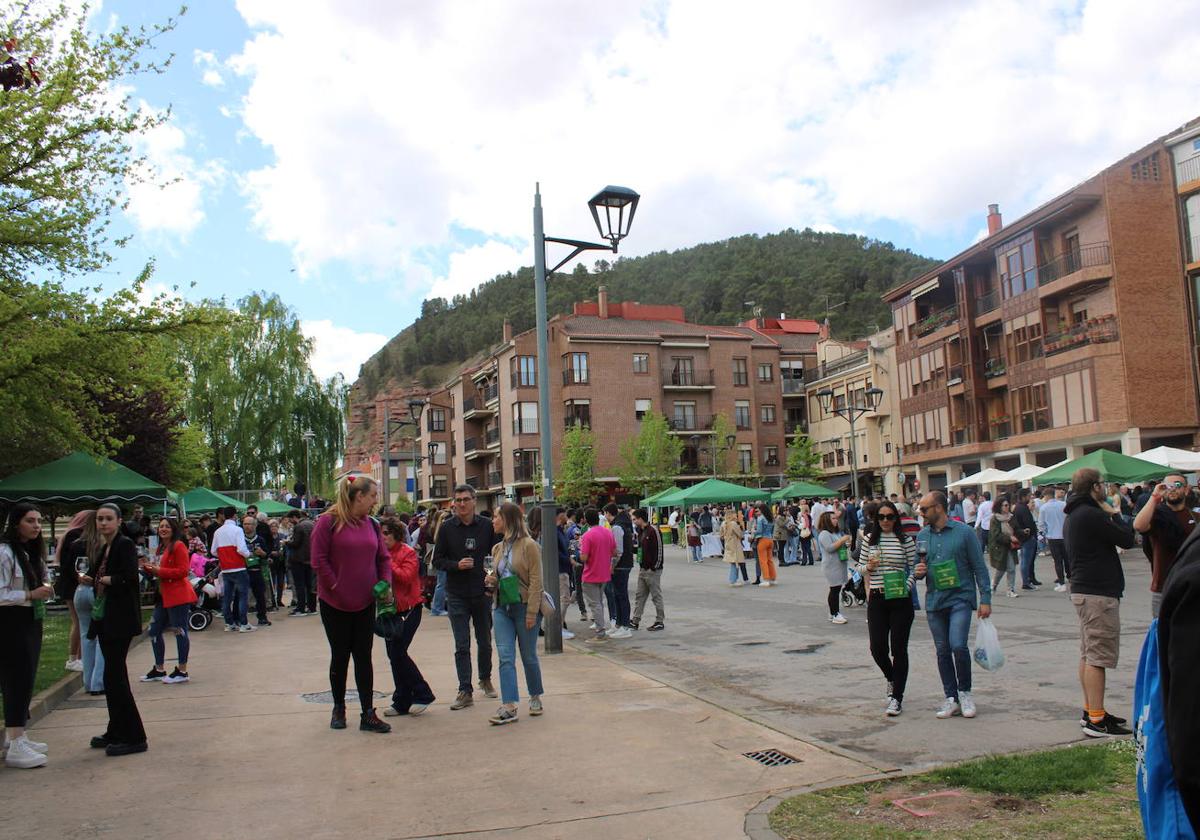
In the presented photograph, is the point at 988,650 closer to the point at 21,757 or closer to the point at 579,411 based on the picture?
the point at 21,757

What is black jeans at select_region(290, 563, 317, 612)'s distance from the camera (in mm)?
16781

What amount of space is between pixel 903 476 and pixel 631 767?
52519 mm

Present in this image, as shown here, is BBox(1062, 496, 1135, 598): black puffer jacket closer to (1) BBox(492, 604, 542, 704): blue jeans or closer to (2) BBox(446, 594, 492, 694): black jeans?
(1) BBox(492, 604, 542, 704): blue jeans

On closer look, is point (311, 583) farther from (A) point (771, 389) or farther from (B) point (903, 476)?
(A) point (771, 389)

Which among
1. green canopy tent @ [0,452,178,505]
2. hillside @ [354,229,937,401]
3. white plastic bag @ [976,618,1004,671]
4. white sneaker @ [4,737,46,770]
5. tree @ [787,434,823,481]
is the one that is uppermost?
hillside @ [354,229,937,401]

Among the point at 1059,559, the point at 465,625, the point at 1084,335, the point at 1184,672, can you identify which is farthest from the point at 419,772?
the point at 1084,335

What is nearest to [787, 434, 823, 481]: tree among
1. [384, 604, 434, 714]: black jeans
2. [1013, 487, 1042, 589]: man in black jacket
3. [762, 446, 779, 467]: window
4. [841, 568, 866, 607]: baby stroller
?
[762, 446, 779, 467]: window

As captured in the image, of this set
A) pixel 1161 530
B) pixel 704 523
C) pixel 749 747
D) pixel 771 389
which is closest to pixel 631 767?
pixel 749 747

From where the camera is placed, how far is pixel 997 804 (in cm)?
486

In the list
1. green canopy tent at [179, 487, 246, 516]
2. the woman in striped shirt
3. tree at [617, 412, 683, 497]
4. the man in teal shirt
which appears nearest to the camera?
the man in teal shirt

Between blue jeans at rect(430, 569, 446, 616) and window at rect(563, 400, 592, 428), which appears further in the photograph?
window at rect(563, 400, 592, 428)

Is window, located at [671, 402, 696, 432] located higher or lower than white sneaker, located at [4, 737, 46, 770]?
higher

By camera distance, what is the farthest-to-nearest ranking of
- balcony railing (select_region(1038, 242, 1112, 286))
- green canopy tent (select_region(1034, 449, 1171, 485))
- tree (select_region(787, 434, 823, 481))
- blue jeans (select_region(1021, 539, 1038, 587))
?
1. tree (select_region(787, 434, 823, 481))
2. balcony railing (select_region(1038, 242, 1112, 286))
3. green canopy tent (select_region(1034, 449, 1171, 485))
4. blue jeans (select_region(1021, 539, 1038, 587))

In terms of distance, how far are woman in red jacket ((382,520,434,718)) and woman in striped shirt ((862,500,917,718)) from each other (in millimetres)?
3741
